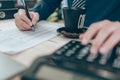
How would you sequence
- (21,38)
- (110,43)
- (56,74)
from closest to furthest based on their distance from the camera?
(56,74), (110,43), (21,38)

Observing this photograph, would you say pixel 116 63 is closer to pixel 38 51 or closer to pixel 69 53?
pixel 69 53

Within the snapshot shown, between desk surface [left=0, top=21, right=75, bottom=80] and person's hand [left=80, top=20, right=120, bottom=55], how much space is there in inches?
3.6

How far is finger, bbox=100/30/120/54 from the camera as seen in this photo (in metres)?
0.38

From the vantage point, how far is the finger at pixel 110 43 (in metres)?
0.38

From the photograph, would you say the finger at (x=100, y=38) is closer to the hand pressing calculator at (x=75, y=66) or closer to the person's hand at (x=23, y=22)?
the hand pressing calculator at (x=75, y=66)

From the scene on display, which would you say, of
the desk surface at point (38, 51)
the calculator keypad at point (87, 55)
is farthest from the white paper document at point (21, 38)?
the calculator keypad at point (87, 55)

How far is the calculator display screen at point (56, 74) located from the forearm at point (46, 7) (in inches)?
25.4

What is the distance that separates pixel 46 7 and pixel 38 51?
565 mm

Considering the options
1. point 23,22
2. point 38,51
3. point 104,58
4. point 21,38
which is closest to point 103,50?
point 104,58

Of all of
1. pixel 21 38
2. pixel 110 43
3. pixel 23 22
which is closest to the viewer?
Result: pixel 110 43

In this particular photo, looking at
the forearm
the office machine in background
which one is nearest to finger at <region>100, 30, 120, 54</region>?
the forearm

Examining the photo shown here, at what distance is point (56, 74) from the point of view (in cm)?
29

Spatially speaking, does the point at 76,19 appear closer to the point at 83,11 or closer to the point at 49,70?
the point at 83,11

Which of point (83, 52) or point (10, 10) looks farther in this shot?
point (10, 10)
